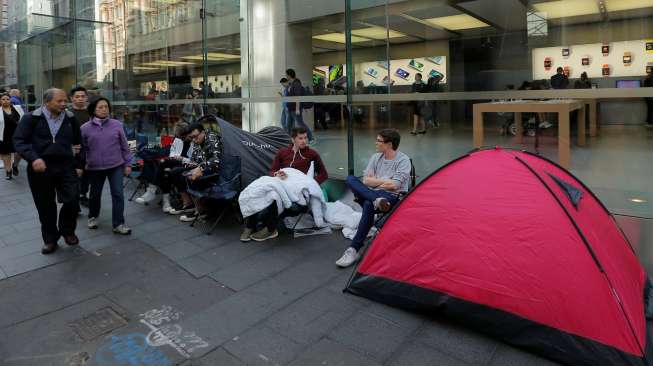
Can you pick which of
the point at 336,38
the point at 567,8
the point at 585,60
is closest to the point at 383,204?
the point at 585,60

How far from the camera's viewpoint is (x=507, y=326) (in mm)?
2924

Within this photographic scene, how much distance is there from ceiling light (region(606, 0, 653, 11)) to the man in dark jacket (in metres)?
5.44

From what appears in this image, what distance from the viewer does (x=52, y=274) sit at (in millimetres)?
4359

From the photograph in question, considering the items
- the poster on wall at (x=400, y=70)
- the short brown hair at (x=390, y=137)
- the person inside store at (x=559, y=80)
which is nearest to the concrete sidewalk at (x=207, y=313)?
the short brown hair at (x=390, y=137)

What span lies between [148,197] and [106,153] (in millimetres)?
1719

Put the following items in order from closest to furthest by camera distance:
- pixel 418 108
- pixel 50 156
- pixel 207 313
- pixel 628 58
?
1. pixel 207 313
2. pixel 628 58
3. pixel 50 156
4. pixel 418 108

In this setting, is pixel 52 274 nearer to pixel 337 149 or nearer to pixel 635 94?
pixel 337 149

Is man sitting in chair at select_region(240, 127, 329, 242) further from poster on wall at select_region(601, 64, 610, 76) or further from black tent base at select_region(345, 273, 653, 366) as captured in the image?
poster on wall at select_region(601, 64, 610, 76)

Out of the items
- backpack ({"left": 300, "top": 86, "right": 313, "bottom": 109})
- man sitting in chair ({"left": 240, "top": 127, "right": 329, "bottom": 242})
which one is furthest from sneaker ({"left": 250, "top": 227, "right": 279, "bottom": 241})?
backpack ({"left": 300, "top": 86, "right": 313, "bottom": 109})

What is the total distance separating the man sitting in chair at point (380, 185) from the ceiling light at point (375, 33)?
1.93m

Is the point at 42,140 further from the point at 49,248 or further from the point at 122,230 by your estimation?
the point at 122,230

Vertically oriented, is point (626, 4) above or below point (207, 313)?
above

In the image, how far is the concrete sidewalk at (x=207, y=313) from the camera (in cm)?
293

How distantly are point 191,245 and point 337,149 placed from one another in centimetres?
251
